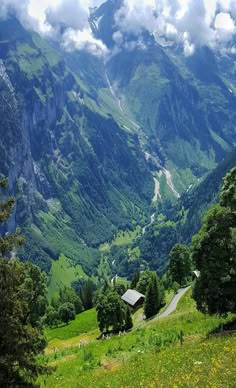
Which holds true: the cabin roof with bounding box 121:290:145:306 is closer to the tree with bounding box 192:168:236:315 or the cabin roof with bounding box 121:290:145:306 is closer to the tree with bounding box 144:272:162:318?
the tree with bounding box 144:272:162:318

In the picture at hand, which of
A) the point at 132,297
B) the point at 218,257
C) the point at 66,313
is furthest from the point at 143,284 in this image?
the point at 218,257

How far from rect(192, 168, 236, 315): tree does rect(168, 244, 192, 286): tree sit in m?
105

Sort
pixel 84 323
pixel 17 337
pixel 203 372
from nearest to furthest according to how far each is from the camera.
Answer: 1. pixel 203 372
2. pixel 17 337
3. pixel 84 323

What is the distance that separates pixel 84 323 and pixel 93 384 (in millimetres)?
129418

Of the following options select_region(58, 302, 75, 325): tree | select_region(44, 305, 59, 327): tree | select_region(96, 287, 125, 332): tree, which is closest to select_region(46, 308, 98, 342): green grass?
select_region(58, 302, 75, 325): tree

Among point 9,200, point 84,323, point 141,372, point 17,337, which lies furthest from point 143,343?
point 84,323

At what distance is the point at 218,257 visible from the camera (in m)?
40.4

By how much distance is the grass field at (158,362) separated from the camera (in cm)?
2193

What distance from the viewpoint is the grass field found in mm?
21930

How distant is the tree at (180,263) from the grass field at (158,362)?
97.7 metres

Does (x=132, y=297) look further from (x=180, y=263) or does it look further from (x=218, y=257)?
(x=218, y=257)

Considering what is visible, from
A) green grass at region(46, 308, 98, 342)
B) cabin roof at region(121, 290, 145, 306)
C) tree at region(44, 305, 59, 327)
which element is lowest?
cabin roof at region(121, 290, 145, 306)

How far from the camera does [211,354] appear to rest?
87.1 feet

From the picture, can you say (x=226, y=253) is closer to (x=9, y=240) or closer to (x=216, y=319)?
(x=216, y=319)
